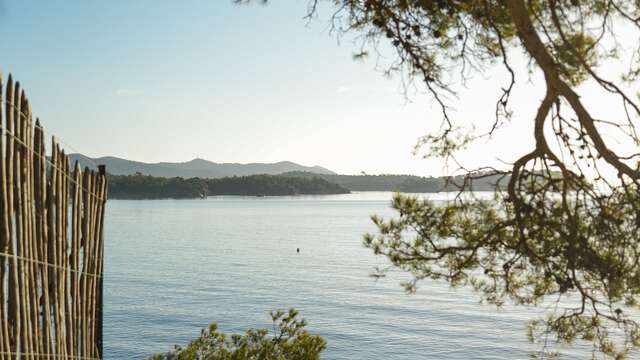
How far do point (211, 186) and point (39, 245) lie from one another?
14402cm

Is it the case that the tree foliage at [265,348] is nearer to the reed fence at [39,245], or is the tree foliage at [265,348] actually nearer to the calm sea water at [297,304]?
the reed fence at [39,245]

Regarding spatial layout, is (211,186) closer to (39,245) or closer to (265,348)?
(265,348)

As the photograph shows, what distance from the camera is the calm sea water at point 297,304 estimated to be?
829 inches

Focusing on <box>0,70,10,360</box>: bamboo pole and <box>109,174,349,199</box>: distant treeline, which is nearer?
<box>0,70,10,360</box>: bamboo pole

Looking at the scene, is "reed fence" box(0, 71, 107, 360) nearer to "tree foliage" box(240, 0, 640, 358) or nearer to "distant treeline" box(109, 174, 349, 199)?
"tree foliage" box(240, 0, 640, 358)

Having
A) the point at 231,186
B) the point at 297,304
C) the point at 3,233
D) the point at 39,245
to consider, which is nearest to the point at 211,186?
the point at 231,186

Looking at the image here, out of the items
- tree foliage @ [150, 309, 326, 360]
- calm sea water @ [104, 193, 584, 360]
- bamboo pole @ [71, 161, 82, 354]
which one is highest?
bamboo pole @ [71, 161, 82, 354]

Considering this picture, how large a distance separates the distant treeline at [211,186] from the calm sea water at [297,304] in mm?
89105

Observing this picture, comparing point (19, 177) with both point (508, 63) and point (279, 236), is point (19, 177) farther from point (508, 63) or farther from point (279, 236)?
point (279, 236)

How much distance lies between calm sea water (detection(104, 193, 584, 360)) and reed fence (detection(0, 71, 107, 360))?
52.5ft

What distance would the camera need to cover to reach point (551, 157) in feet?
13.7

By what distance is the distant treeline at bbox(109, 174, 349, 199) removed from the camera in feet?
452

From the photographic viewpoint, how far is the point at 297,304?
90.2 feet

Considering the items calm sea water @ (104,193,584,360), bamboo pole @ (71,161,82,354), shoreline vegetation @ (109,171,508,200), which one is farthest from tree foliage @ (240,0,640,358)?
shoreline vegetation @ (109,171,508,200)
